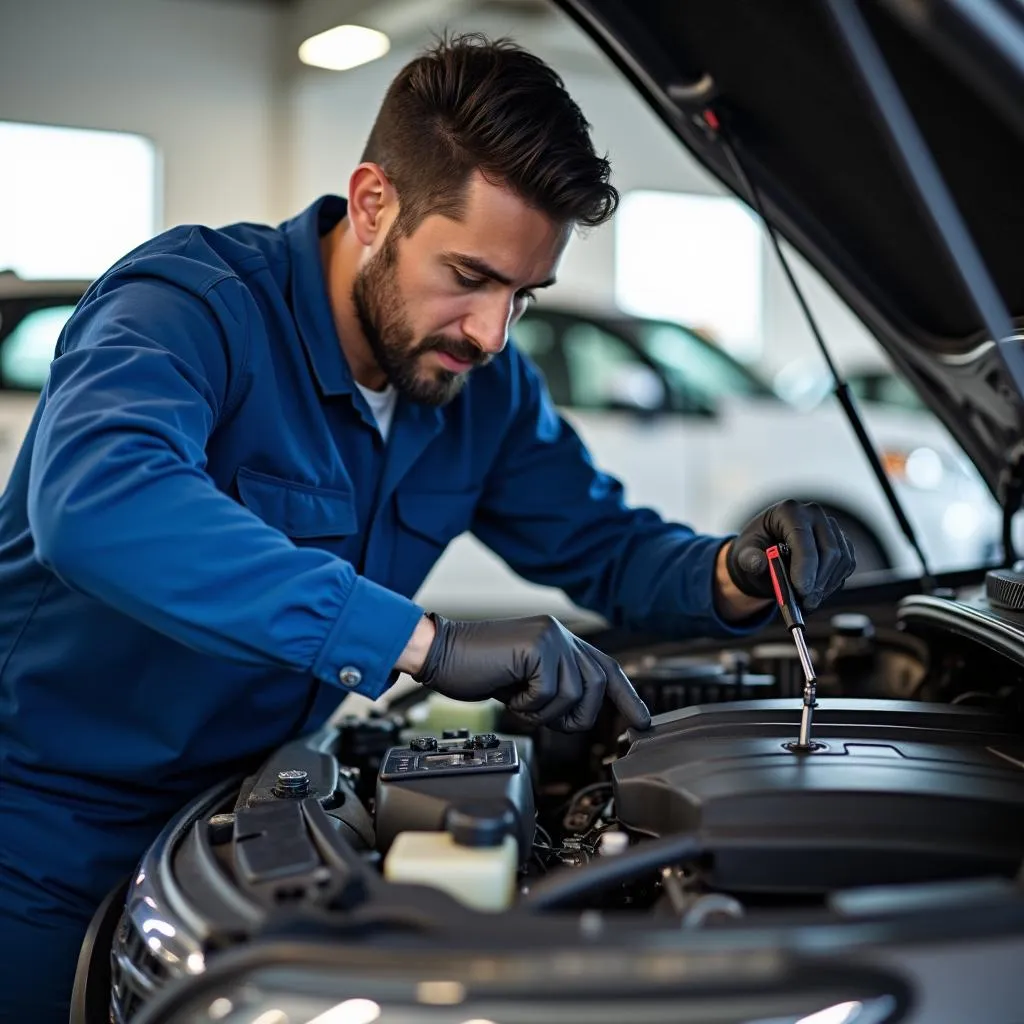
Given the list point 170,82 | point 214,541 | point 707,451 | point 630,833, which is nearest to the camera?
point 214,541

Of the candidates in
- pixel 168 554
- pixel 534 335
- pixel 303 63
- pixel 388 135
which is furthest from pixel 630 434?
pixel 168 554

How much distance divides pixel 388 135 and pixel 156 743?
2.71 ft

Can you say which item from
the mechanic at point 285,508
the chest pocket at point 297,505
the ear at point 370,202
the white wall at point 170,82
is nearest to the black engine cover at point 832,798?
the mechanic at point 285,508

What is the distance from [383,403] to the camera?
1.76 m

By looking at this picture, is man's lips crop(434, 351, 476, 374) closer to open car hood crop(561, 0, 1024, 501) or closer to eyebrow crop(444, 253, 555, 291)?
eyebrow crop(444, 253, 555, 291)

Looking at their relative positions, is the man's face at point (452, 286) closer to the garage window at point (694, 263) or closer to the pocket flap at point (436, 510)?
the pocket flap at point (436, 510)

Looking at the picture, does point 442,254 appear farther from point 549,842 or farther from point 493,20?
point 493,20

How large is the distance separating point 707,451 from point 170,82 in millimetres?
4109

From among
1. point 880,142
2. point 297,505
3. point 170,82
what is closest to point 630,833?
point 297,505

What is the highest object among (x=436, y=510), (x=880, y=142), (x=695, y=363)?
(x=880, y=142)

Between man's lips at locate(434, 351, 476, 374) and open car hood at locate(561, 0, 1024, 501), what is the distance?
50 cm

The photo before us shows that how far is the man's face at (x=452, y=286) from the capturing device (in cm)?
151

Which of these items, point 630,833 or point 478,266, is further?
point 478,266

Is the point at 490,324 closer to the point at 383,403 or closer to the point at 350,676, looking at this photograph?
the point at 383,403
